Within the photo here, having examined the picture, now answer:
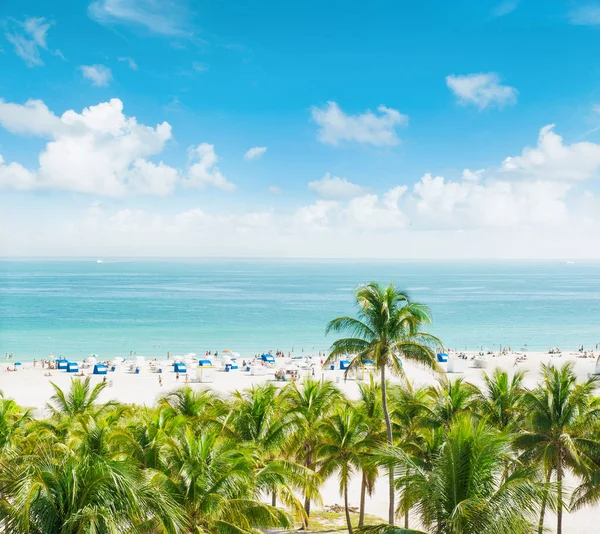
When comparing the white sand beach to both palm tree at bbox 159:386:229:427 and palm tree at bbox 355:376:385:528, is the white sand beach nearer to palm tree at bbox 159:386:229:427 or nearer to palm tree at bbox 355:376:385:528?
palm tree at bbox 355:376:385:528

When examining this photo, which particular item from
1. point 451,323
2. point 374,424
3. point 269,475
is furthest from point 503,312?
point 269,475

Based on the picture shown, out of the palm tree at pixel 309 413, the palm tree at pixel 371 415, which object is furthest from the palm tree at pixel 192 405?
the palm tree at pixel 371 415

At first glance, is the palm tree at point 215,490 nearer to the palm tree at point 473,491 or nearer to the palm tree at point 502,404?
the palm tree at point 473,491

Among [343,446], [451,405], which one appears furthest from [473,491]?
[451,405]

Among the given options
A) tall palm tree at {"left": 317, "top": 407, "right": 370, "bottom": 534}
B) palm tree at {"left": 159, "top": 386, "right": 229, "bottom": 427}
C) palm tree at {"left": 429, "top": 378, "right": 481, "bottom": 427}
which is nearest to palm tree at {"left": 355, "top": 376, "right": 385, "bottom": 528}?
tall palm tree at {"left": 317, "top": 407, "right": 370, "bottom": 534}

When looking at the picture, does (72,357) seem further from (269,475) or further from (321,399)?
(269,475)

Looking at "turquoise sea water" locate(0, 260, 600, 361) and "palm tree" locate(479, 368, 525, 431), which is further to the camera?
"turquoise sea water" locate(0, 260, 600, 361)
